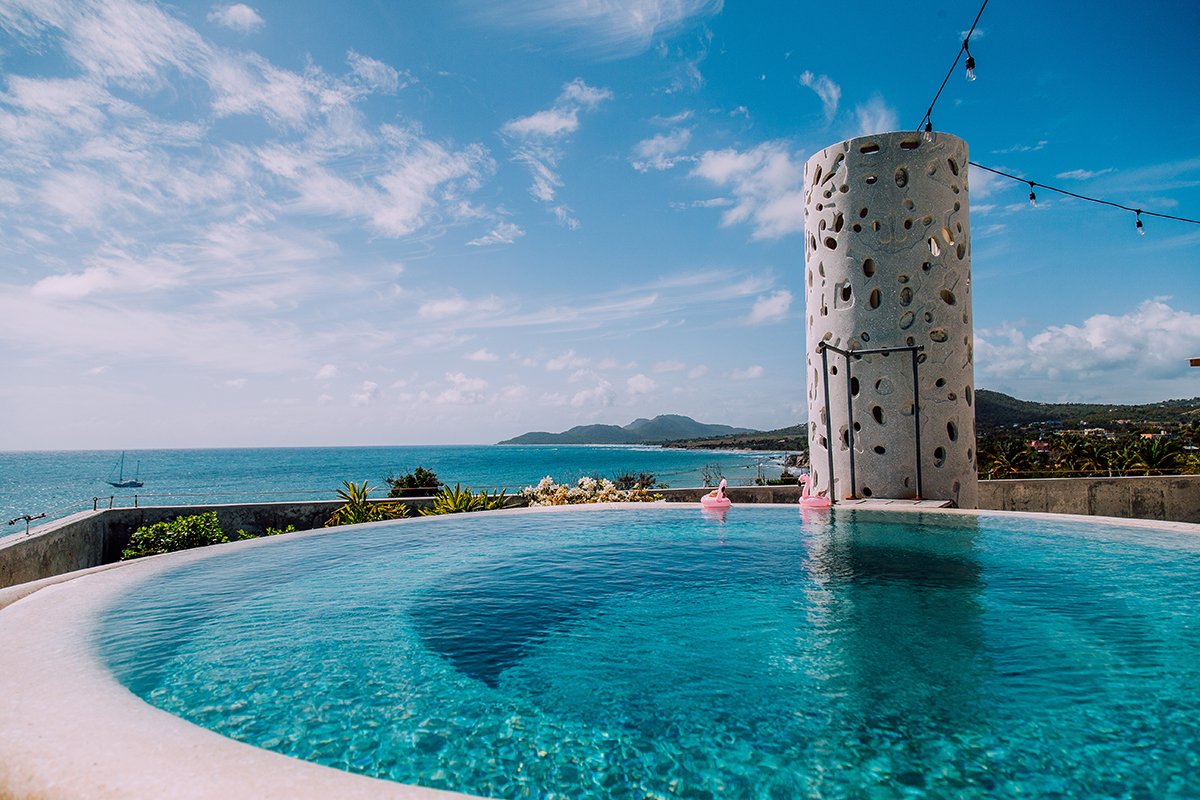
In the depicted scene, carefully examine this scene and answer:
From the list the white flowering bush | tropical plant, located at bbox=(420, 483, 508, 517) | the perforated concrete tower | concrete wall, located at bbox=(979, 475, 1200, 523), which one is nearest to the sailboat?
tropical plant, located at bbox=(420, 483, 508, 517)

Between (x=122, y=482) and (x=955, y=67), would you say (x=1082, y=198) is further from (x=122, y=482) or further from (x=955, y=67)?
(x=122, y=482)

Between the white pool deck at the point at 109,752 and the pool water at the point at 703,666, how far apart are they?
40 cm

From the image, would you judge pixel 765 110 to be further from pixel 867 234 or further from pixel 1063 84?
pixel 1063 84

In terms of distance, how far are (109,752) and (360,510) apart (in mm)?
8779

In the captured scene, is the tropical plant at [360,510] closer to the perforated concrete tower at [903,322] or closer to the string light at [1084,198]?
the perforated concrete tower at [903,322]

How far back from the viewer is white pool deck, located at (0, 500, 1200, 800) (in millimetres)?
1933

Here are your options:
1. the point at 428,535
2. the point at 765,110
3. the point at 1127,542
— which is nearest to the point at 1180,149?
the point at 765,110

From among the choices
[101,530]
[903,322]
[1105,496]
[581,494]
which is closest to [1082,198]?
[903,322]

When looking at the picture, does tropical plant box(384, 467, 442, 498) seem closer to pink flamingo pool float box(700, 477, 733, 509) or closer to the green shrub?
the green shrub

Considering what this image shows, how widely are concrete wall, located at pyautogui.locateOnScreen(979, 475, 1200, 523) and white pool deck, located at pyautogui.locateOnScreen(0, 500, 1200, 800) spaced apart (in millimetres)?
13482

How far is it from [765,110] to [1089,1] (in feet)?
15.6

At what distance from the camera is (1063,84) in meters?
10.7

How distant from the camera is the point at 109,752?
7.14ft

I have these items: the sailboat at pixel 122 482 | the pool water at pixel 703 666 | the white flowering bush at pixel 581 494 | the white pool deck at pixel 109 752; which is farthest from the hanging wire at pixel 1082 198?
the sailboat at pixel 122 482
